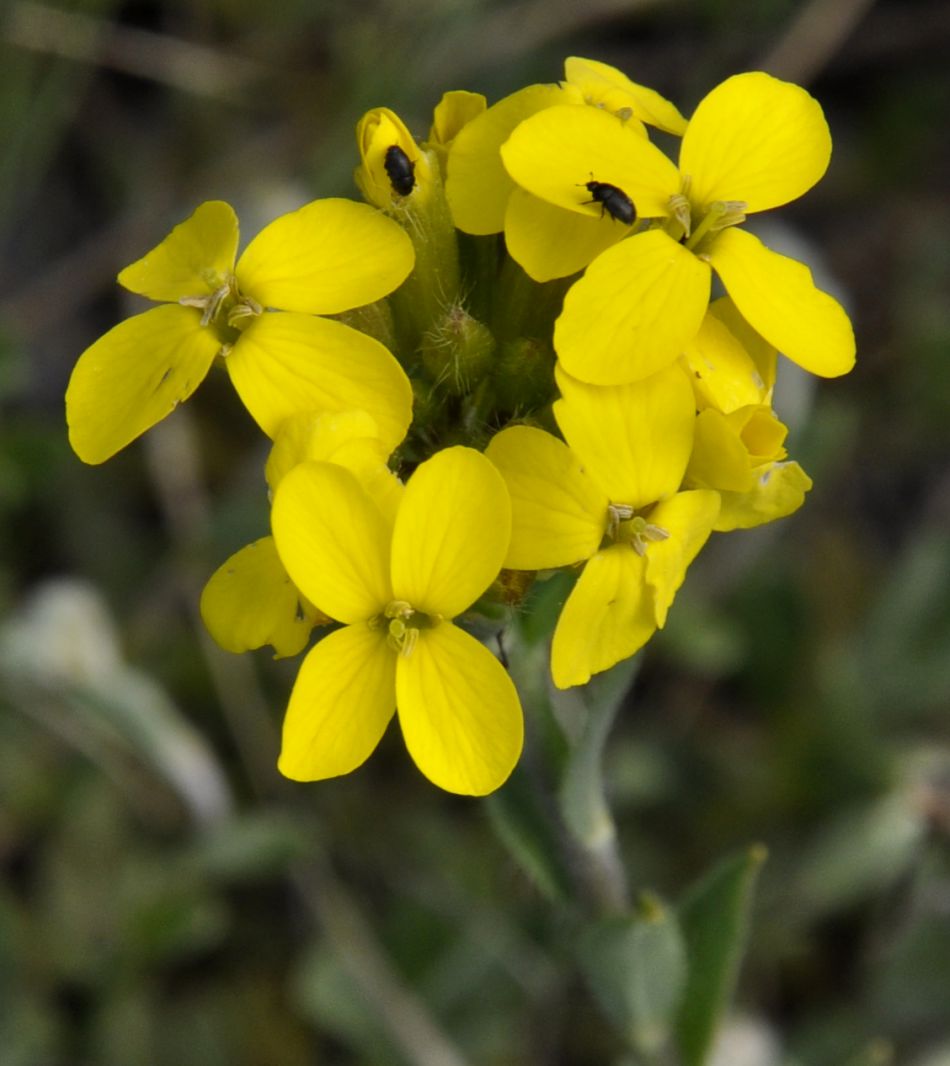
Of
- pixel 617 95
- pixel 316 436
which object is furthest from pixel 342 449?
pixel 617 95

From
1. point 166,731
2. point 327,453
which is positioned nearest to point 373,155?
point 327,453

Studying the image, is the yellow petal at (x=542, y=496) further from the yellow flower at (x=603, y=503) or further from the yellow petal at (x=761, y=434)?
the yellow petal at (x=761, y=434)

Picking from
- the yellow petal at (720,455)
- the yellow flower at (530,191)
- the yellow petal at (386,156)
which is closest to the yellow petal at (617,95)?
the yellow flower at (530,191)

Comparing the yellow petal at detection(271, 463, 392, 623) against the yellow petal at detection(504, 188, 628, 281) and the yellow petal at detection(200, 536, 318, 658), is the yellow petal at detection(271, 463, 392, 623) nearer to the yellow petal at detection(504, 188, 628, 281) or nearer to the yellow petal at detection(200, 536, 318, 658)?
the yellow petal at detection(200, 536, 318, 658)

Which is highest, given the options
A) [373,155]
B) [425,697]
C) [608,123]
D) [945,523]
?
[373,155]

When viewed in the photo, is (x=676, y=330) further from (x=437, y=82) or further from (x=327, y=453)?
(x=437, y=82)

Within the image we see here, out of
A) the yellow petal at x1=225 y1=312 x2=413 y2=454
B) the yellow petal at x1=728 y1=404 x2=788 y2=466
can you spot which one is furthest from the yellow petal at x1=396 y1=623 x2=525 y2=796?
the yellow petal at x1=728 y1=404 x2=788 y2=466
